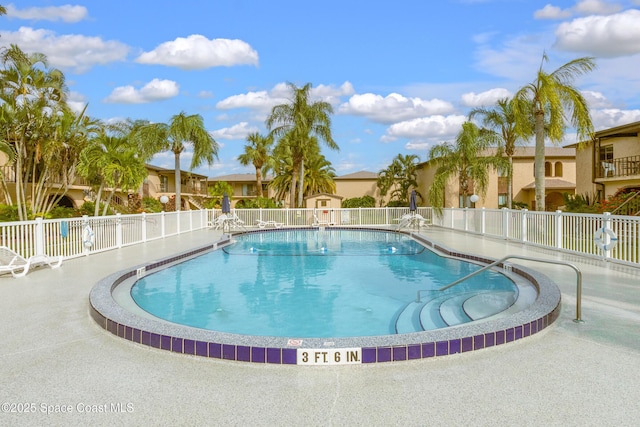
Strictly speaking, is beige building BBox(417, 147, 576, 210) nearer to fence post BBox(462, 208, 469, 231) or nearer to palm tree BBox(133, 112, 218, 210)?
fence post BBox(462, 208, 469, 231)

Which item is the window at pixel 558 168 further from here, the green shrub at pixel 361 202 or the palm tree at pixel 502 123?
the green shrub at pixel 361 202

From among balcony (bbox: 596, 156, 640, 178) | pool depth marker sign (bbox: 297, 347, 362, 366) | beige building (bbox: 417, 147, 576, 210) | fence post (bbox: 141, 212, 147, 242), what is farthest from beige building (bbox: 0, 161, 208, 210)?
balcony (bbox: 596, 156, 640, 178)

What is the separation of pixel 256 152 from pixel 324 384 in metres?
38.1

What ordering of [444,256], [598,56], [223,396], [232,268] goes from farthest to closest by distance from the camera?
1. [598,56]
2. [444,256]
3. [232,268]
4. [223,396]

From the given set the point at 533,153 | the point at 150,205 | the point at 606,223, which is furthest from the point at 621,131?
the point at 150,205

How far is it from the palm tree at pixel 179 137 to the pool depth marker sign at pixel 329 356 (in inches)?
860

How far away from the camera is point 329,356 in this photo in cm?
392

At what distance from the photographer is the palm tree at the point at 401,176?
118 ft

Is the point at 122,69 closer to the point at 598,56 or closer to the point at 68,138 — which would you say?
the point at 68,138

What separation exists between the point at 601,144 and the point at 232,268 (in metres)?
23.2

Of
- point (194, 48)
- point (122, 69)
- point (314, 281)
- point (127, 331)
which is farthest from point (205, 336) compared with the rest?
point (194, 48)

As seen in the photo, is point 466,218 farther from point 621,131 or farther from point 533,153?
→ point 533,153

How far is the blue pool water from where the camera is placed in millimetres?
6344

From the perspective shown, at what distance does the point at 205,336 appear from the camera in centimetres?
425
